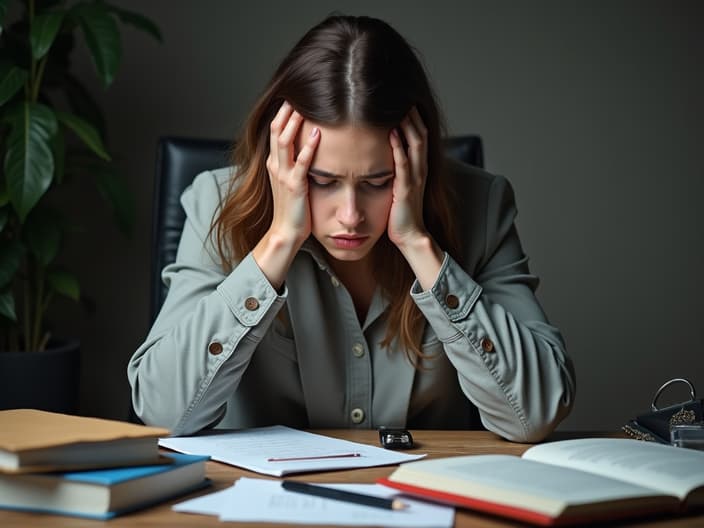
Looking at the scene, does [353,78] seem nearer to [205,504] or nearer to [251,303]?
[251,303]

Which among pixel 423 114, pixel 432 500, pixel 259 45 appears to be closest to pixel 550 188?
pixel 259 45

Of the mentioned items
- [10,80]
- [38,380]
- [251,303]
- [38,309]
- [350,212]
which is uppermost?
[10,80]

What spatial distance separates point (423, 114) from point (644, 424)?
0.57 meters

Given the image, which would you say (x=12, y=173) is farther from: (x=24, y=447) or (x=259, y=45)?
(x=24, y=447)

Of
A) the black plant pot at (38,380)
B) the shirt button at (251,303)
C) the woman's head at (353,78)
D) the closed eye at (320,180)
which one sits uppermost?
the woman's head at (353,78)

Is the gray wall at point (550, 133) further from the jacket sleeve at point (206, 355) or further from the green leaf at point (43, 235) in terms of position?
the jacket sleeve at point (206, 355)

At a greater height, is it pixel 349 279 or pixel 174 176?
pixel 174 176

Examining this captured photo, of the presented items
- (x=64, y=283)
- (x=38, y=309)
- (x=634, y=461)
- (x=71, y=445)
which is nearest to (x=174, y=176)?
(x=64, y=283)

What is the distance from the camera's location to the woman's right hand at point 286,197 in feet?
4.47

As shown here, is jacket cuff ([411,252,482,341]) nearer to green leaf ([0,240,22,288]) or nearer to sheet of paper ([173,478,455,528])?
sheet of paper ([173,478,455,528])

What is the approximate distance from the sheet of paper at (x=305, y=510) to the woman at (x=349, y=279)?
41 centimetres

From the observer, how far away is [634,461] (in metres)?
0.96

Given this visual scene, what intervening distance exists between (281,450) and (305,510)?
0.29 m

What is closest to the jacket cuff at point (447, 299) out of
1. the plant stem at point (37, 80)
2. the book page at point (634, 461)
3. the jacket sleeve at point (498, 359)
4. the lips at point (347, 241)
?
the jacket sleeve at point (498, 359)
